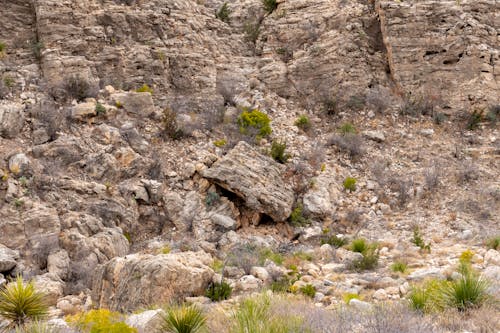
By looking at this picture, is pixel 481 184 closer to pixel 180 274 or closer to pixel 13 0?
pixel 180 274

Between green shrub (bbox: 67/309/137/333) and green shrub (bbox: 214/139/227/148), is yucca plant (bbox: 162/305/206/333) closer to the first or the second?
green shrub (bbox: 67/309/137/333)

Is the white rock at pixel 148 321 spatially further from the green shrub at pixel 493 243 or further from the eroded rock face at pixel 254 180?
the green shrub at pixel 493 243

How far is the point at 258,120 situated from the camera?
12.7 metres

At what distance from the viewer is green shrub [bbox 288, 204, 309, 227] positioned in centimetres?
1045

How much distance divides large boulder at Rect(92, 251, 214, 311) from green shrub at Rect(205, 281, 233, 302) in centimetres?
9

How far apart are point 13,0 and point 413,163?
1354 centimetres

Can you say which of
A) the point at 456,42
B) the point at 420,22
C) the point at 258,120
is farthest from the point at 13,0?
the point at 456,42

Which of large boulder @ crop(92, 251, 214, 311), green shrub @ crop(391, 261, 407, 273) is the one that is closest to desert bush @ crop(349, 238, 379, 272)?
green shrub @ crop(391, 261, 407, 273)

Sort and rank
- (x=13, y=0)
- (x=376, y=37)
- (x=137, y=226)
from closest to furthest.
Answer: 1. (x=137, y=226)
2. (x=13, y=0)
3. (x=376, y=37)

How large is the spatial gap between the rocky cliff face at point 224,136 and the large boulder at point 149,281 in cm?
3

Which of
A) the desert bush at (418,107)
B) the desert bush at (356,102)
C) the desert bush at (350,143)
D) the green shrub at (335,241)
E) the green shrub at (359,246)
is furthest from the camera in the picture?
the desert bush at (356,102)

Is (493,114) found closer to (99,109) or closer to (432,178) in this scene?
(432,178)

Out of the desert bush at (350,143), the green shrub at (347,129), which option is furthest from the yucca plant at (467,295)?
the green shrub at (347,129)

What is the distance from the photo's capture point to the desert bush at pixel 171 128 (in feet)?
39.7
